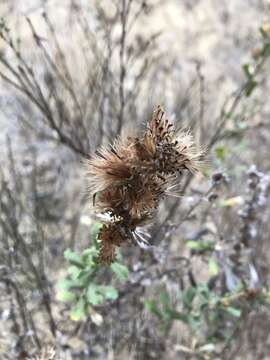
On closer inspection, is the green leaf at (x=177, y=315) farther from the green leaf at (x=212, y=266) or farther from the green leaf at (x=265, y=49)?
the green leaf at (x=265, y=49)

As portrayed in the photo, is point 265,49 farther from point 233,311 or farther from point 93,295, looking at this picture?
point 93,295

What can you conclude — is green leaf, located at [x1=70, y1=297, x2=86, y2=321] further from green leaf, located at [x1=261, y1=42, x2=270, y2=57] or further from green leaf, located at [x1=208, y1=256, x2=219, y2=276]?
green leaf, located at [x1=261, y1=42, x2=270, y2=57]

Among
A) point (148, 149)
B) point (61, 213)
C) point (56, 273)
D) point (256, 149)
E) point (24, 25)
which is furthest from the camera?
point (24, 25)

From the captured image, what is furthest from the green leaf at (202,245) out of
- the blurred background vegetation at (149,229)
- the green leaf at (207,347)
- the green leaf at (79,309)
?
the green leaf at (79,309)

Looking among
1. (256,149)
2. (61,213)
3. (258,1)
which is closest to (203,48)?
(258,1)

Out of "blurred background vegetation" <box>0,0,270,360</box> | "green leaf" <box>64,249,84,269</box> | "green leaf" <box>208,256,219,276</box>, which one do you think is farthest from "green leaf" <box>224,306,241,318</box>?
"green leaf" <box>64,249,84,269</box>

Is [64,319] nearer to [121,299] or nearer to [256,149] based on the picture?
[121,299]
